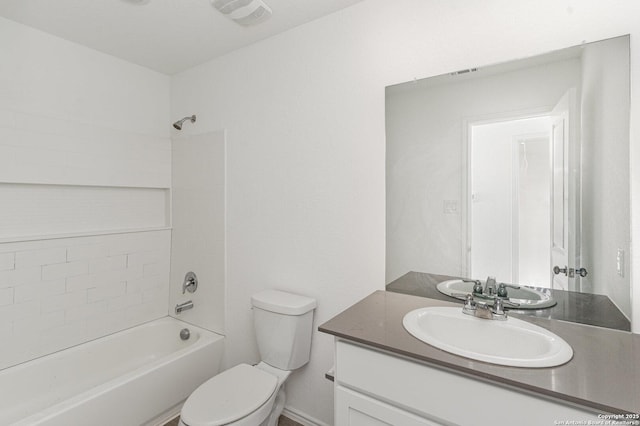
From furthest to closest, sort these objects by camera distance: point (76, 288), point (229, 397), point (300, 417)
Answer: point (76, 288), point (300, 417), point (229, 397)

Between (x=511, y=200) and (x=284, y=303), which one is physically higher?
(x=511, y=200)

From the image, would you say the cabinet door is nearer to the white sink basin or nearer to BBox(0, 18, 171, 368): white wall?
the white sink basin

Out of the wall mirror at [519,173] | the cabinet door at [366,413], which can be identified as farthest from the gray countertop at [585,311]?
the cabinet door at [366,413]

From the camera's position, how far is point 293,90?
1929mm

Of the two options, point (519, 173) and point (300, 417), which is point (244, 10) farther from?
point (300, 417)

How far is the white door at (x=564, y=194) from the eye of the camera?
1188mm

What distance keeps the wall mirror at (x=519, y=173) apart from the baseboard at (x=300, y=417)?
3.32ft

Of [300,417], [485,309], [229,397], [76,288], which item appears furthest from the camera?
[76,288]

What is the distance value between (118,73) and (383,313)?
2.52 metres

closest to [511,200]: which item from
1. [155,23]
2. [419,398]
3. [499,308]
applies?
[499,308]

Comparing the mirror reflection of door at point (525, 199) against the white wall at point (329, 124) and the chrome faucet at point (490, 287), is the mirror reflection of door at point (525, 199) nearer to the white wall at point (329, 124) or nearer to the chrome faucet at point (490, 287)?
the chrome faucet at point (490, 287)

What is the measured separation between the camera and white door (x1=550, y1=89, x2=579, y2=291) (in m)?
1.19

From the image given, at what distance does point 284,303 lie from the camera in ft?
5.84

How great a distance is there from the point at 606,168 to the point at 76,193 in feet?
9.45
